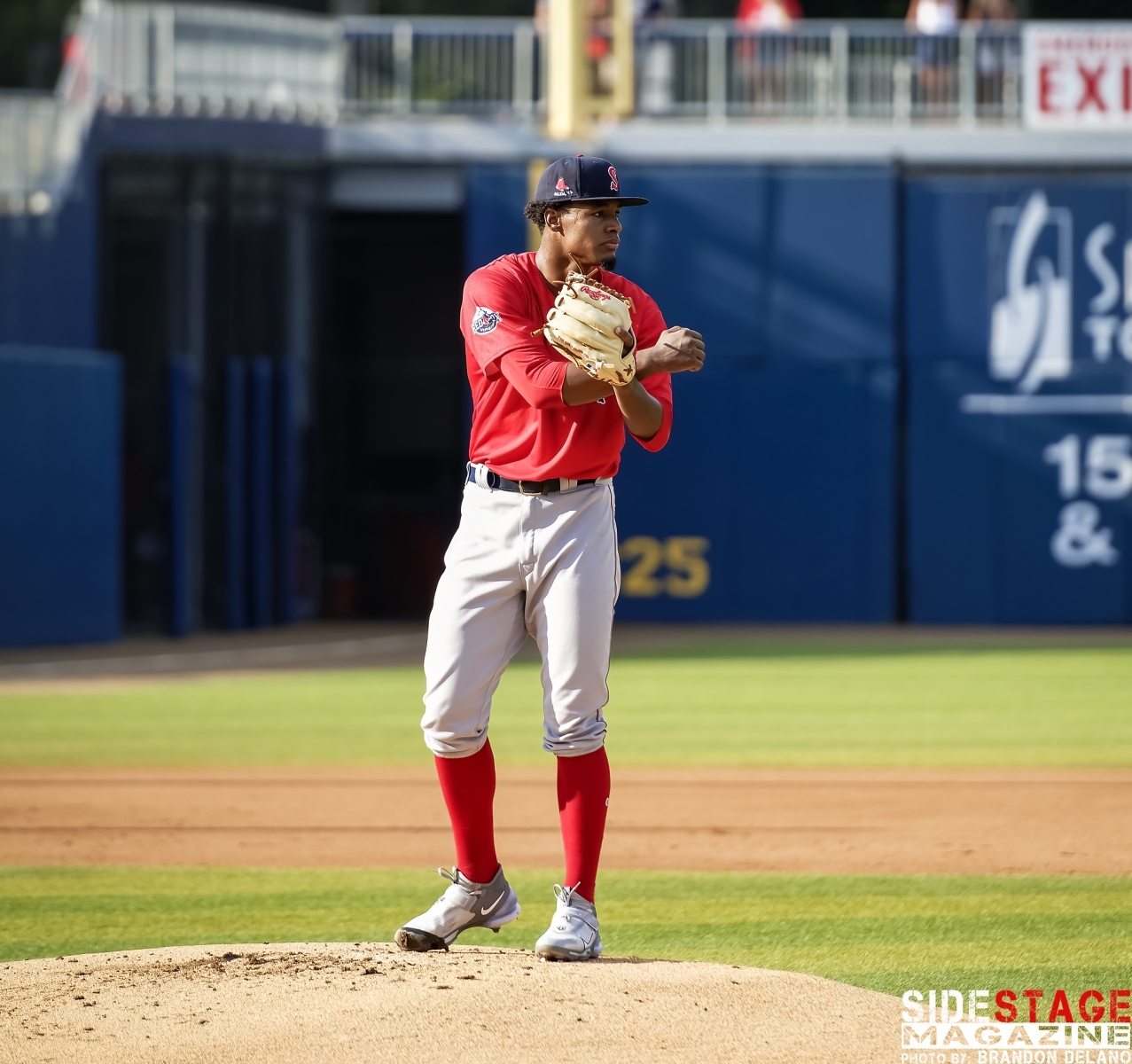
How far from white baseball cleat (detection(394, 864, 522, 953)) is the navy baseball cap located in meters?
1.84

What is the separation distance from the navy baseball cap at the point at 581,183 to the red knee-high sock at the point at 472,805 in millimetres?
1491

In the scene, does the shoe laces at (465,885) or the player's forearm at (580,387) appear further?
the shoe laces at (465,885)

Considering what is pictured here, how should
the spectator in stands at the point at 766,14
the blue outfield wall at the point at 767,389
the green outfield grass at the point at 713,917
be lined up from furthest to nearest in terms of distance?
the spectator in stands at the point at 766,14 → the blue outfield wall at the point at 767,389 → the green outfield grass at the point at 713,917

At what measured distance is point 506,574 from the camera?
470cm

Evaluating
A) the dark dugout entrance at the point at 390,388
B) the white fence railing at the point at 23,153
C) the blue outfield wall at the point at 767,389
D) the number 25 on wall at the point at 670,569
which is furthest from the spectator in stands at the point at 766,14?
the white fence railing at the point at 23,153

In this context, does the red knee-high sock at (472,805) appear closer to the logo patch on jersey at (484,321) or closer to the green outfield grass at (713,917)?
the green outfield grass at (713,917)

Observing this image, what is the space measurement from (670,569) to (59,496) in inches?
258

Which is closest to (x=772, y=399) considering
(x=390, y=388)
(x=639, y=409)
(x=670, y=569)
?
(x=670, y=569)

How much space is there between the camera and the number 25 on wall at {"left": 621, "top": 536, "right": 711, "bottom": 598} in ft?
62.9

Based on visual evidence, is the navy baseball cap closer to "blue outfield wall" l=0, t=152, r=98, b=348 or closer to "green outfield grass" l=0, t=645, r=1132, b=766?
"green outfield grass" l=0, t=645, r=1132, b=766

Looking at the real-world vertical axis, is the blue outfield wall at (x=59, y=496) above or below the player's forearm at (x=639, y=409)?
below

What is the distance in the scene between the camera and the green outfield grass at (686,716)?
374 inches

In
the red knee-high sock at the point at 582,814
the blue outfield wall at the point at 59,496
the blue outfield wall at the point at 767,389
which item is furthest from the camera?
the blue outfield wall at the point at 767,389

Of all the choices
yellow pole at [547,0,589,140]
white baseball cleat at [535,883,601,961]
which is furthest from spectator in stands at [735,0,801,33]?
white baseball cleat at [535,883,601,961]
